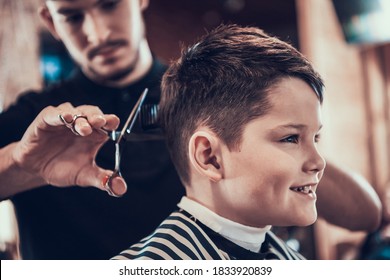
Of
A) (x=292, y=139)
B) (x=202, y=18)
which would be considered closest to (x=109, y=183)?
(x=292, y=139)

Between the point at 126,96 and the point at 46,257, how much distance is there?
0.41m

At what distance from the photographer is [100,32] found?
3.40ft

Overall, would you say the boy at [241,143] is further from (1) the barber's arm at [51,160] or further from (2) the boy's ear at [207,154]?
(1) the barber's arm at [51,160]

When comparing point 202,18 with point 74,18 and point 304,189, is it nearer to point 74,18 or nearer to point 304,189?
point 74,18

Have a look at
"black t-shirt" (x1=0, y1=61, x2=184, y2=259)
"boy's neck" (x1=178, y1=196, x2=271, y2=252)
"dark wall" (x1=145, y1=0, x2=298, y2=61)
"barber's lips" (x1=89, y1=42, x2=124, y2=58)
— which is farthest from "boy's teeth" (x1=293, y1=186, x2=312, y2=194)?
"barber's lips" (x1=89, y1=42, x2=124, y2=58)

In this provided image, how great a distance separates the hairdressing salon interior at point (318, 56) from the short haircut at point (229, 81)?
0.40 ft

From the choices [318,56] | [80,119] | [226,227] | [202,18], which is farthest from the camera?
[318,56]

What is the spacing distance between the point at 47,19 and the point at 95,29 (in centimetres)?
14

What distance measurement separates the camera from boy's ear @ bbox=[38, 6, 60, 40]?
1072 millimetres

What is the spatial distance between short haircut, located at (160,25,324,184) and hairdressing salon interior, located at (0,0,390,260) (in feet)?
0.40

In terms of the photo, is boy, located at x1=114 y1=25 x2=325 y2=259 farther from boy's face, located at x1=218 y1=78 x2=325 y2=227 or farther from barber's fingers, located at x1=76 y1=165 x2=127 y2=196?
barber's fingers, located at x1=76 y1=165 x2=127 y2=196

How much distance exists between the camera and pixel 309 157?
0.91 metres

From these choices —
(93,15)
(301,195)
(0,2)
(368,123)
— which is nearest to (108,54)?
(93,15)

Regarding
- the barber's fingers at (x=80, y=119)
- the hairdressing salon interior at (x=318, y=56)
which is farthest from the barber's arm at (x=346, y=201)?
the barber's fingers at (x=80, y=119)
